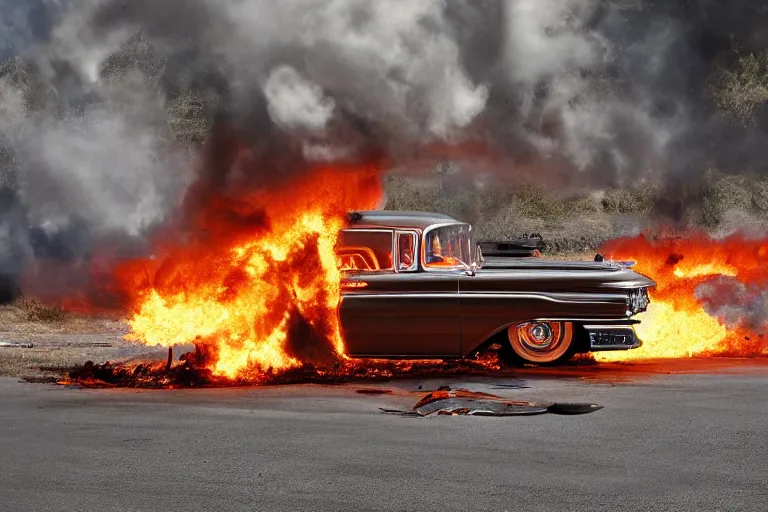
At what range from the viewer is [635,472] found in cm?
585

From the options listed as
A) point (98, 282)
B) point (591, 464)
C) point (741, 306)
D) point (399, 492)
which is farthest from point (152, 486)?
point (98, 282)

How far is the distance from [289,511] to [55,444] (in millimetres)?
2679

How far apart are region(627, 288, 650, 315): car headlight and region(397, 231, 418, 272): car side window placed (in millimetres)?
2401

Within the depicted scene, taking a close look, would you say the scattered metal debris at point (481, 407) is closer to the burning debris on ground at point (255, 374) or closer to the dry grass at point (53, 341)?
the burning debris on ground at point (255, 374)

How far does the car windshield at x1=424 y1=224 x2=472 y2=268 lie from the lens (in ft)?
34.1

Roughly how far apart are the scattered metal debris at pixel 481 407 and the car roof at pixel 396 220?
93.4 inches

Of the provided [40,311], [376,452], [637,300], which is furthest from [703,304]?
[40,311]

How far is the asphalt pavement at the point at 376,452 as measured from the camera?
5285 mm

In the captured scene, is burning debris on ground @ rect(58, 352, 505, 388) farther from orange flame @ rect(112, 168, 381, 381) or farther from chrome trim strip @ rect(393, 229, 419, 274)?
chrome trim strip @ rect(393, 229, 419, 274)

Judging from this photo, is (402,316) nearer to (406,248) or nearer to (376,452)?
(406,248)

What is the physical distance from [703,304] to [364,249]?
497 centimetres

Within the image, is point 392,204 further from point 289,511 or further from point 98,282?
point 289,511

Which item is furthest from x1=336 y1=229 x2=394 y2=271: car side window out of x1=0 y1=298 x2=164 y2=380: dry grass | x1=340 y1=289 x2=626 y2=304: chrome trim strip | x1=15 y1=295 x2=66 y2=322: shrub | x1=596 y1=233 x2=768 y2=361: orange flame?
x1=15 y1=295 x2=66 y2=322: shrub

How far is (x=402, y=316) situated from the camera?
1012 cm
